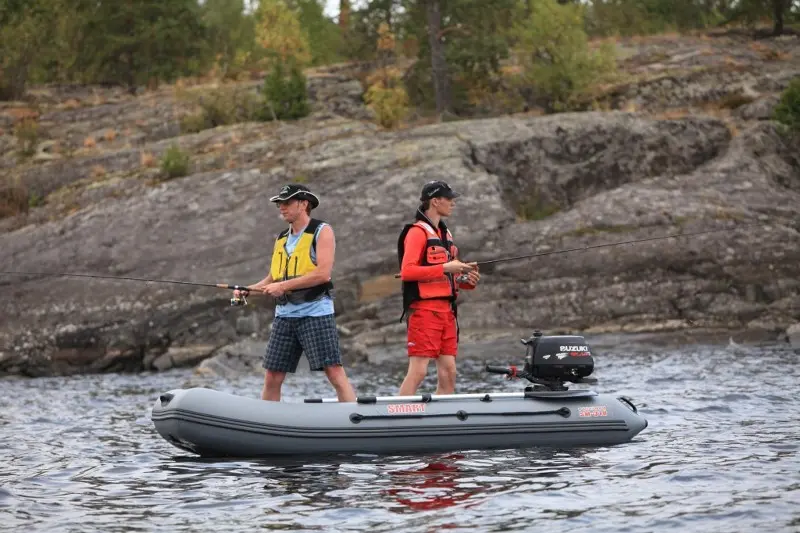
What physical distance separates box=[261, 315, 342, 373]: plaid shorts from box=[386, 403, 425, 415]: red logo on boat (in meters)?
0.55

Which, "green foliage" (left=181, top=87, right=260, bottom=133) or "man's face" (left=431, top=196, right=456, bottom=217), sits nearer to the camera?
"man's face" (left=431, top=196, right=456, bottom=217)

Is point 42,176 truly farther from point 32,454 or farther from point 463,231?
point 32,454

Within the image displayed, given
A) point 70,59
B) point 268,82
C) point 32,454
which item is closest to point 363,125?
point 268,82

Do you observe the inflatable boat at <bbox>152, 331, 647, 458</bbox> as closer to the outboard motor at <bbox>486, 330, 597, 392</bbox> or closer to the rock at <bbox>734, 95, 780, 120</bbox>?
the outboard motor at <bbox>486, 330, 597, 392</bbox>

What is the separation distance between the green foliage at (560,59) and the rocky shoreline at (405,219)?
236 centimetres

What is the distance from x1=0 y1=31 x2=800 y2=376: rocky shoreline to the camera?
2259 cm

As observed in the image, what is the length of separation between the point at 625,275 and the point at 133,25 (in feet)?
71.2

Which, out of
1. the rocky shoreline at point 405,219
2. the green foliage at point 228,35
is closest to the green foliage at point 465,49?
the rocky shoreline at point 405,219

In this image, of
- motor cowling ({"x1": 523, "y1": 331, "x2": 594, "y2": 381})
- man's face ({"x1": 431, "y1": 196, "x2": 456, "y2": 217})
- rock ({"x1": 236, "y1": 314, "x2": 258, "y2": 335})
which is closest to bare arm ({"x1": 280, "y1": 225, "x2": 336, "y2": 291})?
man's face ({"x1": 431, "y1": 196, "x2": 456, "y2": 217})

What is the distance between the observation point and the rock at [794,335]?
66.7 ft

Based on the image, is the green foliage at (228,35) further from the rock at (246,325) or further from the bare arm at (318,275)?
the bare arm at (318,275)

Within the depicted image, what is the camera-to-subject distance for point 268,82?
104 ft

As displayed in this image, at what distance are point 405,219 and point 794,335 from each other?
8.13 m

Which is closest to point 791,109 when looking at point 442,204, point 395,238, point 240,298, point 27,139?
point 395,238
